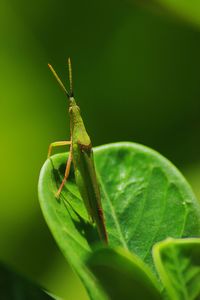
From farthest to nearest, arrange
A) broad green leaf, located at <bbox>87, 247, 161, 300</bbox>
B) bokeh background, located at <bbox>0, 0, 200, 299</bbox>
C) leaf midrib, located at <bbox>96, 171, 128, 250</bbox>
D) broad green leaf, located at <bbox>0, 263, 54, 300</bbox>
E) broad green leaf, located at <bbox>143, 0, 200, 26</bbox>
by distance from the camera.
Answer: bokeh background, located at <bbox>0, 0, 200, 299</bbox> < broad green leaf, located at <bbox>143, 0, 200, 26</bbox> < leaf midrib, located at <bbox>96, 171, 128, 250</bbox> < broad green leaf, located at <bbox>0, 263, 54, 300</bbox> < broad green leaf, located at <bbox>87, 247, 161, 300</bbox>

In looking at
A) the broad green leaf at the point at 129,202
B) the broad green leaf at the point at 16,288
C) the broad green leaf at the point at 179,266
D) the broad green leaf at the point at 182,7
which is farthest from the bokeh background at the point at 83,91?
the broad green leaf at the point at 179,266

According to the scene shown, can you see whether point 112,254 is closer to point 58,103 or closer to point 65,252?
point 65,252

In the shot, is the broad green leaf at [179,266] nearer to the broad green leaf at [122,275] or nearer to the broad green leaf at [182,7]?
the broad green leaf at [122,275]

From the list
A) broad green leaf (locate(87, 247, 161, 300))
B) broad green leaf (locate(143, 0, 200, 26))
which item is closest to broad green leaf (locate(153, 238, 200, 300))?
broad green leaf (locate(87, 247, 161, 300))

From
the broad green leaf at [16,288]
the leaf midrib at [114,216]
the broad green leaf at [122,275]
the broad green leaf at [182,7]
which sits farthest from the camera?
the broad green leaf at [182,7]

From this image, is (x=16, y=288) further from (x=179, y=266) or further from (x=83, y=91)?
(x=83, y=91)

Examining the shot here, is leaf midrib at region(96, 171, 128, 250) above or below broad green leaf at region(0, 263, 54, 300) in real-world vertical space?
above

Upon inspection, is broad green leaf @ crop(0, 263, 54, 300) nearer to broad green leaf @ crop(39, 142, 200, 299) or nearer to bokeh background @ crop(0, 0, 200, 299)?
broad green leaf @ crop(39, 142, 200, 299)
